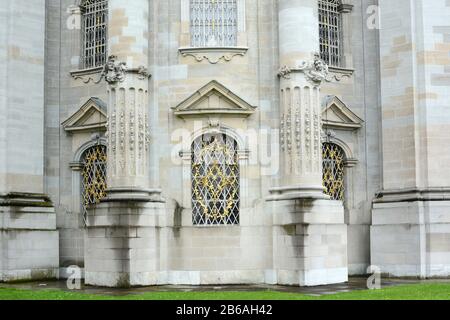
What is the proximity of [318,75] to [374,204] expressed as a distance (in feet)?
19.0

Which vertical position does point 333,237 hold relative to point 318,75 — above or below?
below

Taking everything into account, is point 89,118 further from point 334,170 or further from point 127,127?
point 334,170

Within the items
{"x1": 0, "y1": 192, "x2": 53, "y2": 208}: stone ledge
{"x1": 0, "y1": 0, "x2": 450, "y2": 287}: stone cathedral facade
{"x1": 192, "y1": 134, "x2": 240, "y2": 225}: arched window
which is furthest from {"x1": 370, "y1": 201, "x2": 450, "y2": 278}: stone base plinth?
{"x1": 0, "y1": 192, "x2": 53, "y2": 208}: stone ledge

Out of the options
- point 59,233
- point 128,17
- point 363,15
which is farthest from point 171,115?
point 363,15

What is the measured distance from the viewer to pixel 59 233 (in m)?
29.0

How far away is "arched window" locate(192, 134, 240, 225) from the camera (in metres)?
26.0

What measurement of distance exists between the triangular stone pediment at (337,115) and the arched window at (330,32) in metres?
1.55

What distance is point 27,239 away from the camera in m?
27.8

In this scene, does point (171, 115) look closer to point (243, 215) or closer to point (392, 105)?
point (243, 215)
